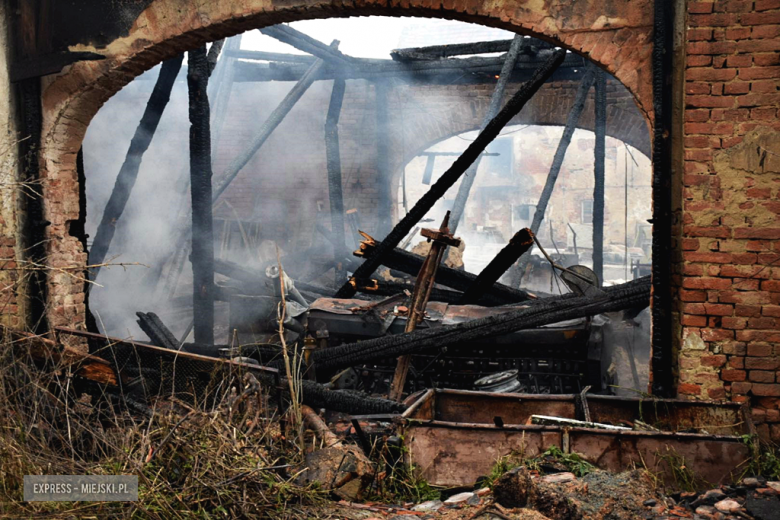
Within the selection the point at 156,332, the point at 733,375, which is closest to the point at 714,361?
the point at 733,375

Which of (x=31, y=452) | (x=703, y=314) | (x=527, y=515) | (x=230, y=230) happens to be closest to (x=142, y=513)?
(x=31, y=452)

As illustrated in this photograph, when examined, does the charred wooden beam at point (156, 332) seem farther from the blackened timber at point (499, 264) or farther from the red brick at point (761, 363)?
the red brick at point (761, 363)

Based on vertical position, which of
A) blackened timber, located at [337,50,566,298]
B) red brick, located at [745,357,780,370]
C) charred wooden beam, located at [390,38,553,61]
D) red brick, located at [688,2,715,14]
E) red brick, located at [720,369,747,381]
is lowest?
red brick, located at [720,369,747,381]

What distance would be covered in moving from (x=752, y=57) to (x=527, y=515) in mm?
3031

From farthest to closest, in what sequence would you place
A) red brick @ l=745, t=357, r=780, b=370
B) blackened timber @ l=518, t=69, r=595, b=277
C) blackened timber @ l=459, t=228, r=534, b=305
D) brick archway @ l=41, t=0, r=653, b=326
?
blackened timber @ l=518, t=69, r=595, b=277, blackened timber @ l=459, t=228, r=534, b=305, brick archway @ l=41, t=0, r=653, b=326, red brick @ l=745, t=357, r=780, b=370

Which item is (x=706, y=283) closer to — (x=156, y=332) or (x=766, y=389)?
(x=766, y=389)

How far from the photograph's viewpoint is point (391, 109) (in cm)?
1330

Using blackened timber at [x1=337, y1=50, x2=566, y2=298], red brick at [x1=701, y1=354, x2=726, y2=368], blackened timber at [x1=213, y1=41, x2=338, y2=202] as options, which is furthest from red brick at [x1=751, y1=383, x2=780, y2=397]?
blackened timber at [x1=213, y1=41, x2=338, y2=202]

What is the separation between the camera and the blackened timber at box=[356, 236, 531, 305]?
7154 mm

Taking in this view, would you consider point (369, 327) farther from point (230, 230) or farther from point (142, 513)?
point (230, 230)

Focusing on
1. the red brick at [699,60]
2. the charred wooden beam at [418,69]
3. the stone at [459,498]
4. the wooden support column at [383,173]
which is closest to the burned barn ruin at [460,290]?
the red brick at [699,60]

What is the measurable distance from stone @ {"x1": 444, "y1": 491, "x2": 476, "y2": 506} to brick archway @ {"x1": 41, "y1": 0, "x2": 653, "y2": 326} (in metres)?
2.70

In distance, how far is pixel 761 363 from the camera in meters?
4.16

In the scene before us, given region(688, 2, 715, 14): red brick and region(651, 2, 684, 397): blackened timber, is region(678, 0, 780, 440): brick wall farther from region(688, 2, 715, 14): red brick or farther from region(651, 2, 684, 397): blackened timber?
region(651, 2, 684, 397): blackened timber
